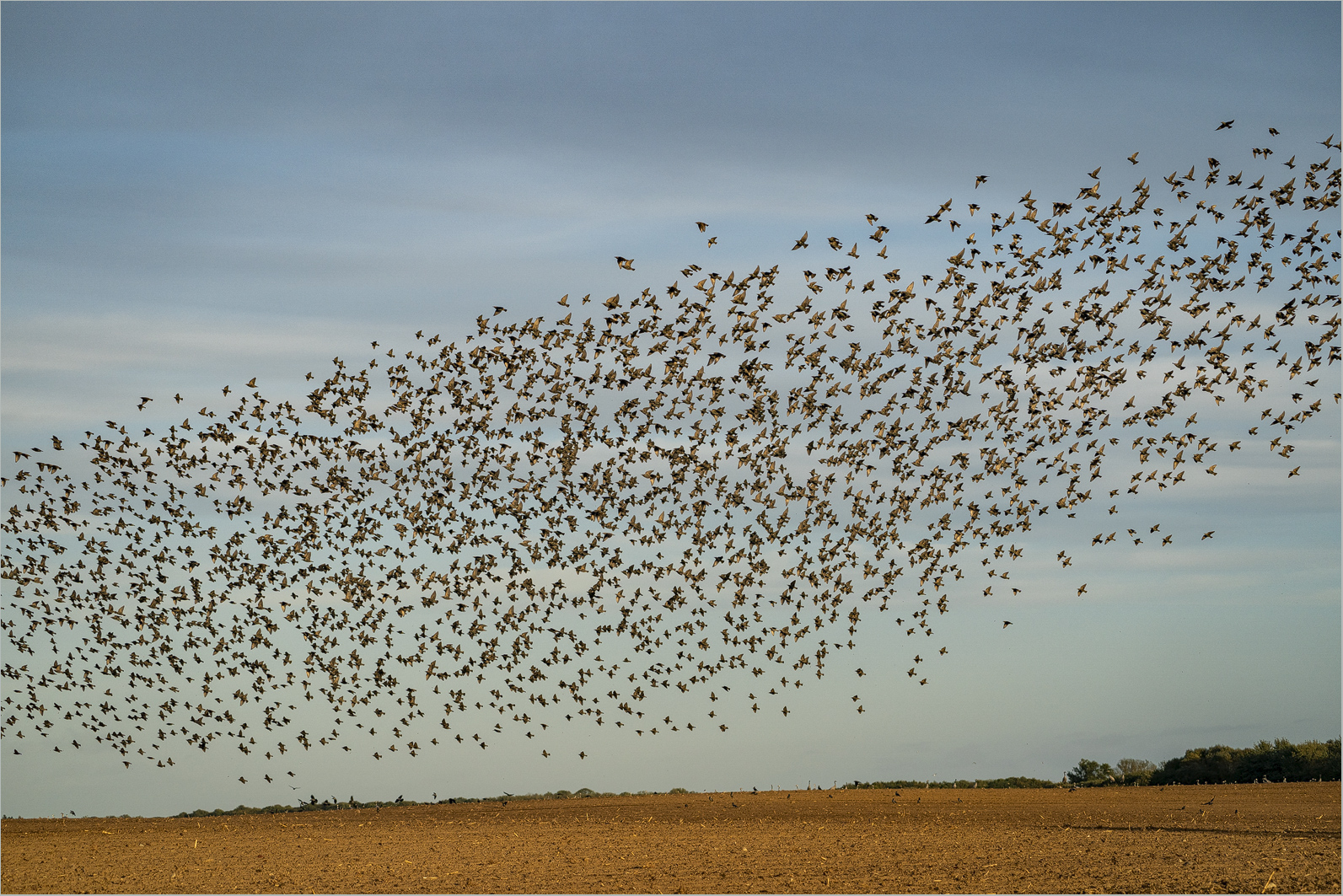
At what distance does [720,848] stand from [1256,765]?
36.7 m

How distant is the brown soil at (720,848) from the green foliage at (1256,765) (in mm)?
10005

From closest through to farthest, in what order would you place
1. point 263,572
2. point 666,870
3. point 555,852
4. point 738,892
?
point 738,892
point 666,870
point 555,852
point 263,572

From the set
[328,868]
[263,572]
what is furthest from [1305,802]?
[263,572]

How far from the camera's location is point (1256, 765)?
2077 inches

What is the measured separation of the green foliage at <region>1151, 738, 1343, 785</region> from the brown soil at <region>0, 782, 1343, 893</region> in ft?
32.8

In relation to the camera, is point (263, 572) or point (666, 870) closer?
point (666, 870)

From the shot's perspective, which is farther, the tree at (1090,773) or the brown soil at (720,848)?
the tree at (1090,773)

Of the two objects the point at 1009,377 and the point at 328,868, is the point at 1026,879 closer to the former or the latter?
the point at 1009,377

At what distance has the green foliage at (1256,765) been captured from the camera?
51.0m

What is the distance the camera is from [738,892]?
2122 centimetres

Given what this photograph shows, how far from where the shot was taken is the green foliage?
167ft

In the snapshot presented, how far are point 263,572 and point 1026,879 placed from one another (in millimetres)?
20328

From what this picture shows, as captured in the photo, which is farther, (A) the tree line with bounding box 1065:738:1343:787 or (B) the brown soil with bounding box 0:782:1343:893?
(A) the tree line with bounding box 1065:738:1343:787

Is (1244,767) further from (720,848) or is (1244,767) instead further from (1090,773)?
(720,848)
